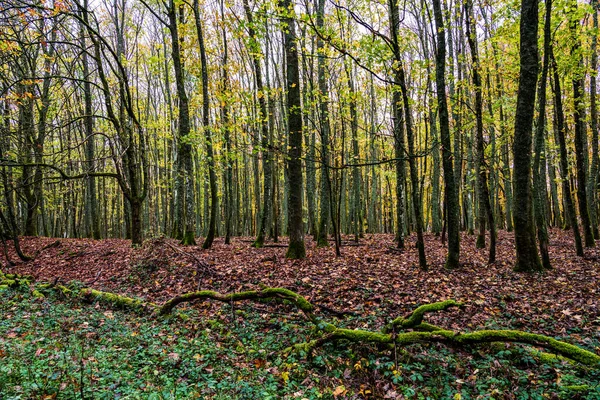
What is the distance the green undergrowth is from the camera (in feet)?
12.5

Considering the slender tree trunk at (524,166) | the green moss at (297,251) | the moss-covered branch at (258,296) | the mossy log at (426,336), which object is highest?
the slender tree trunk at (524,166)

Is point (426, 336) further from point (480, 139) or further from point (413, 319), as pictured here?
point (480, 139)

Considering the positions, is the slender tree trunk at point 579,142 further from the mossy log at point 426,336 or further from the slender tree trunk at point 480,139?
the mossy log at point 426,336

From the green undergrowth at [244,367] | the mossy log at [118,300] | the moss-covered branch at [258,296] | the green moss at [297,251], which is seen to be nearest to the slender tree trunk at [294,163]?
the green moss at [297,251]

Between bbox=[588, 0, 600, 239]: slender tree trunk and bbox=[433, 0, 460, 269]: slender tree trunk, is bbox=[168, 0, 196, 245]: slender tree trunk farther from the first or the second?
bbox=[588, 0, 600, 239]: slender tree trunk

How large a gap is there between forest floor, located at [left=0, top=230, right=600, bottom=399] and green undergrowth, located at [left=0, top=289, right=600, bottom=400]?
0.34ft

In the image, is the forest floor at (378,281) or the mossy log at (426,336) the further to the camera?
the forest floor at (378,281)

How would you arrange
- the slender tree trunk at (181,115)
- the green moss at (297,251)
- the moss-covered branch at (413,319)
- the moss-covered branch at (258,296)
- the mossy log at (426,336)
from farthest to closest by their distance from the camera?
the slender tree trunk at (181,115), the green moss at (297,251), the moss-covered branch at (258,296), the moss-covered branch at (413,319), the mossy log at (426,336)

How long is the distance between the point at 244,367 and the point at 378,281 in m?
4.06

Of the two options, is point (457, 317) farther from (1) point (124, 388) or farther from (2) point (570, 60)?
(2) point (570, 60)

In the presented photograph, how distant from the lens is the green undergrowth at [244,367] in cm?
381

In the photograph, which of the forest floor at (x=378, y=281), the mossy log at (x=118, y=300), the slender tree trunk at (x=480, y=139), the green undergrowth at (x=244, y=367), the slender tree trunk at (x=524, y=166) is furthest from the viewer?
the slender tree trunk at (x=480, y=139)

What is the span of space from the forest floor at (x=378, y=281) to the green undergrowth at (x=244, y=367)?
0.10 m

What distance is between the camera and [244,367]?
15.5 ft
